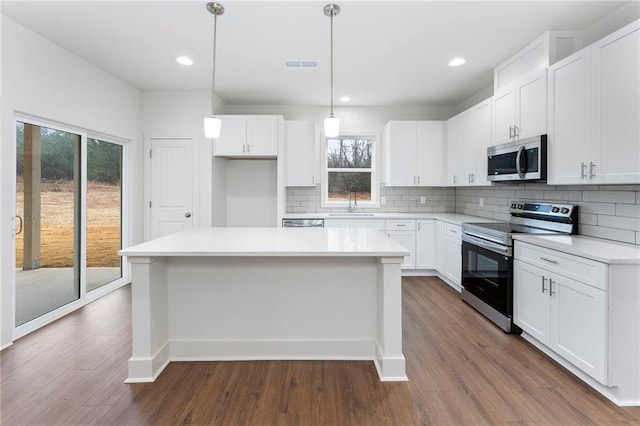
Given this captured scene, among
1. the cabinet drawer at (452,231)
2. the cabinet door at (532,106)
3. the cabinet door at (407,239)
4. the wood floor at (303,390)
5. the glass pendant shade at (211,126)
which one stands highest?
the cabinet door at (532,106)

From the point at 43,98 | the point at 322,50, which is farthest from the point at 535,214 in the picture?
the point at 43,98

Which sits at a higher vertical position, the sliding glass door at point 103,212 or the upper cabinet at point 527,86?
the upper cabinet at point 527,86

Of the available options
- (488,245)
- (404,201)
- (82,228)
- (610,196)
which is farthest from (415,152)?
(82,228)

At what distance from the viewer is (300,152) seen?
4953mm

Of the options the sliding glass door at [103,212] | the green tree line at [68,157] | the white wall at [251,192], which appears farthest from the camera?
the white wall at [251,192]

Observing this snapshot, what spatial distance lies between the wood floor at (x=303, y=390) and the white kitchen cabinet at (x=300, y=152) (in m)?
2.83

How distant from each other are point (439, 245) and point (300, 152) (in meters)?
2.35

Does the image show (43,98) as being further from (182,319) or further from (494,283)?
(494,283)

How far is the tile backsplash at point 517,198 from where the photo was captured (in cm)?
249

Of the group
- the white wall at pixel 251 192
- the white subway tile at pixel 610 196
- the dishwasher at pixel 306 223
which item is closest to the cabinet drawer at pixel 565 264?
the white subway tile at pixel 610 196

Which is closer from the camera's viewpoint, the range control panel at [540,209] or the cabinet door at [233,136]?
the range control panel at [540,209]

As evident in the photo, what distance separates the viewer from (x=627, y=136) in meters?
2.17

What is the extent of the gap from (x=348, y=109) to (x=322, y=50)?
2.06 m

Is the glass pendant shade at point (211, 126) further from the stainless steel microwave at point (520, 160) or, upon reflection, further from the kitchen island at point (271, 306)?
the stainless steel microwave at point (520, 160)
